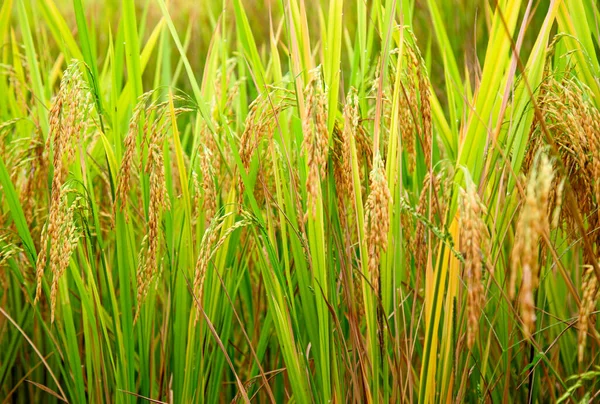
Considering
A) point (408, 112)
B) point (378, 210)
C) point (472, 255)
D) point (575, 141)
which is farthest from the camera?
point (408, 112)

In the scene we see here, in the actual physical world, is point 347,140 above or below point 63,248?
above

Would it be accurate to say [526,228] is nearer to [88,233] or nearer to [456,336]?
[456,336]

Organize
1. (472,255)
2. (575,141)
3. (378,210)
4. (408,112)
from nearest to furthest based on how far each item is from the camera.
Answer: (472,255) → (378,210) → (575,141) → (408,112)

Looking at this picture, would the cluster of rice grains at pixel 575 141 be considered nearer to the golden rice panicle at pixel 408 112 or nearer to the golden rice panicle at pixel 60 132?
the golden rice panicle at pixel 408 112

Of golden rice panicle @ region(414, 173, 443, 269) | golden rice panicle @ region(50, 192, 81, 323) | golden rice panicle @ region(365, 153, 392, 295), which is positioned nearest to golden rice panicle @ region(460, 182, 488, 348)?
golden rice panicle @ region(365, 153, 392, 295)

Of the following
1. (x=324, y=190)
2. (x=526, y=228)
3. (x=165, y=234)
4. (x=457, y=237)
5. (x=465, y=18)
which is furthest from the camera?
(x=465, y=18)

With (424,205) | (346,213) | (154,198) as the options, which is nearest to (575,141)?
(424,205)

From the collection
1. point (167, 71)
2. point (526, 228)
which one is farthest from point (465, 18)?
point (526, 228)

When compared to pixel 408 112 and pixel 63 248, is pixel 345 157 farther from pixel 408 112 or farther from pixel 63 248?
pixel 63 248

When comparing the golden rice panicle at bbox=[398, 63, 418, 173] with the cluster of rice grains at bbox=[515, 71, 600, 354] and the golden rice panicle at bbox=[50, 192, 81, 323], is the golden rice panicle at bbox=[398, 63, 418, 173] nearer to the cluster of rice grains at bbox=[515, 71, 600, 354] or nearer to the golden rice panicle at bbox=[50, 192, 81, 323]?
the cluster of rice grains at bbox=[515, 71, 600, 354]
